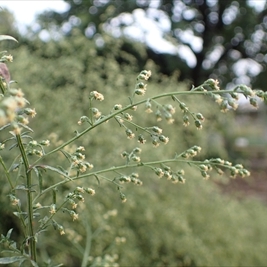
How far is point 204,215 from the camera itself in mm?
2990

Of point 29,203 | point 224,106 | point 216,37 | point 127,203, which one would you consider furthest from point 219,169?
point 216,37

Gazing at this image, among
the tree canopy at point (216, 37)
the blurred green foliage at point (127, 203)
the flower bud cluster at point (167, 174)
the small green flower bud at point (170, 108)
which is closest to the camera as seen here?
the small green flower bud at point (170, 108)

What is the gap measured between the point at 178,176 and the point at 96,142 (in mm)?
1972

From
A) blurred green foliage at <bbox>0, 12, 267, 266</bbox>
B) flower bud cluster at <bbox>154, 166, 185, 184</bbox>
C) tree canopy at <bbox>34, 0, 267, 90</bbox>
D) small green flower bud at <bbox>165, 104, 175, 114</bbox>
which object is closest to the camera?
small green flower bud at <bbox>165, 104, 175, 114</bbox>

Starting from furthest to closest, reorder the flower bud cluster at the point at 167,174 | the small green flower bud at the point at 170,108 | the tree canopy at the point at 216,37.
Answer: the tree canopy at the point at 216,37
the flower bud cluster at the point at 167,174
the small green flower bud at the point at 170,108

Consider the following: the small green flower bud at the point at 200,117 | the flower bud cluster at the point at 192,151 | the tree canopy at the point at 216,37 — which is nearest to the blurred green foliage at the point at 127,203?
the flower bud cluster at the point at 192,151

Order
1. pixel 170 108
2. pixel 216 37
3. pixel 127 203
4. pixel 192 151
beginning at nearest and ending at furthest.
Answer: pixel 170 108 < pixel 192 151 < pixel 127 203 < pixel 216 37

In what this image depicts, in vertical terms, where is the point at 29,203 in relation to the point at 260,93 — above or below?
below

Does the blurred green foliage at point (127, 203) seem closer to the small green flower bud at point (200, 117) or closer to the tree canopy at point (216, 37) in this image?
the small green flower bud at point (200, 117)

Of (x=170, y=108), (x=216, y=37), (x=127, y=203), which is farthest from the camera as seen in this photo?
(x=216, y=37)

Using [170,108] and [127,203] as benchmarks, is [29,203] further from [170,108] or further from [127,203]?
[127,203]

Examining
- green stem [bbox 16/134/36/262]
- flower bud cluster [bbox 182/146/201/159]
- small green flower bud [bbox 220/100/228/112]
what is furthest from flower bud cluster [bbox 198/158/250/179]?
green stem [bbox 16/134/36/262]

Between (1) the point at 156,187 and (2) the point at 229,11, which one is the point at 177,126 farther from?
(2) the point at 229,11

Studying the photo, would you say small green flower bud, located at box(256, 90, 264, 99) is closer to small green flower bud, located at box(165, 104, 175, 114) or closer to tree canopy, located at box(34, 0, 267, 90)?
small green flower bud, located at box(165, 104, 175, 114)
